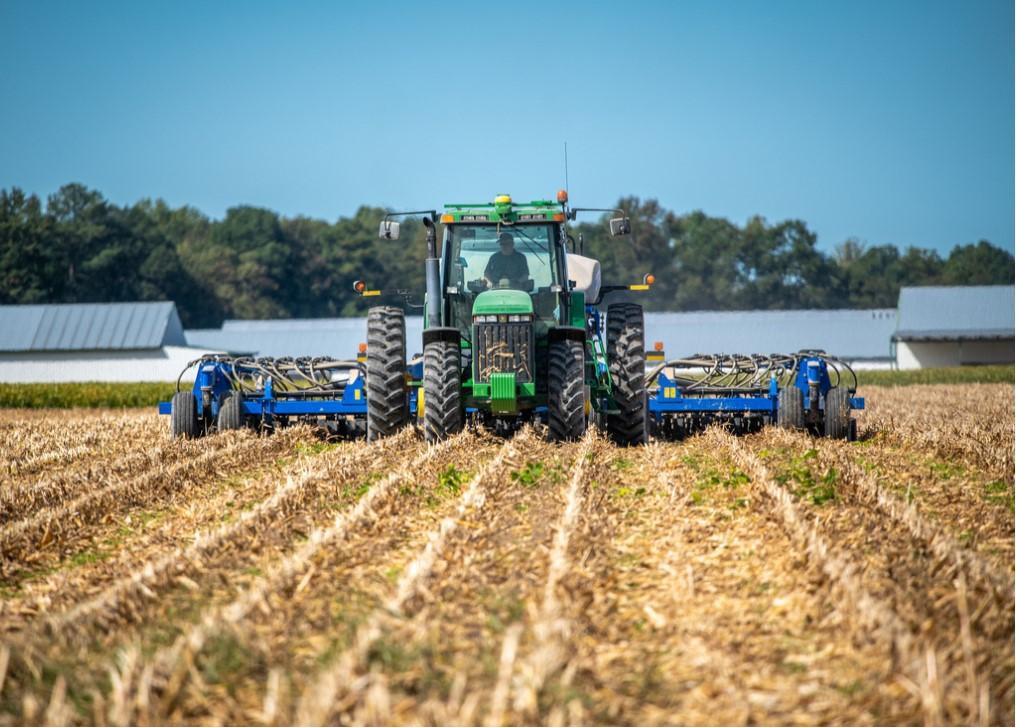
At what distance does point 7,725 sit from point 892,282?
8985cm

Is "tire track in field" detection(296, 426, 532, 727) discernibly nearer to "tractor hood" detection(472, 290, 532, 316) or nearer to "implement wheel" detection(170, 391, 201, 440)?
"tractor hood" detection(472, 290, 532, 316)

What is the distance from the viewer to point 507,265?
461 inches

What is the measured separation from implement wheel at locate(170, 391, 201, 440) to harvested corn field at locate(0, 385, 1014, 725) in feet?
11.9

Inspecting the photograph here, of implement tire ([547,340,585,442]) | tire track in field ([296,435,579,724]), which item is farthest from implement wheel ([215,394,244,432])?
tire track in field ([296,435,579,724])

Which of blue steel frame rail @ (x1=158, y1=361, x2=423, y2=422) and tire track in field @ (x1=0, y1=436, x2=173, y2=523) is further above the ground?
blue steel frame rail @ (x1=158, y1=361, x2=423, y2=422)

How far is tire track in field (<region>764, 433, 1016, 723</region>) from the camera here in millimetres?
3697

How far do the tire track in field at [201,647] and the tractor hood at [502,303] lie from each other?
14.8ft

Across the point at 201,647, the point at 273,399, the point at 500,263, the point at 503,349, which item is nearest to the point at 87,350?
the point at 273,399

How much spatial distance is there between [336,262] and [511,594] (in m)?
81.7

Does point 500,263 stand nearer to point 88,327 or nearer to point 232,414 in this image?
point 232,414

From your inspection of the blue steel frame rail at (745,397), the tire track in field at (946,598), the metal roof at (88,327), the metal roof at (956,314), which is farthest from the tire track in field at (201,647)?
the metal roof at (956,314)

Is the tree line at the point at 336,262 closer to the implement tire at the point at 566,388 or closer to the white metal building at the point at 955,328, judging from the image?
the white metal building at the point at 955,328

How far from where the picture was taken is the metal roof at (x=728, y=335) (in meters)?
50.7

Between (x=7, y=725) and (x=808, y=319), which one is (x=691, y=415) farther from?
(x=808, y=319)
